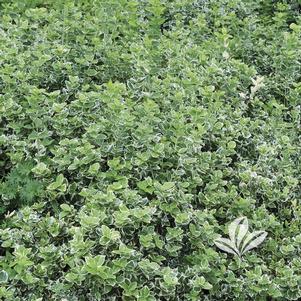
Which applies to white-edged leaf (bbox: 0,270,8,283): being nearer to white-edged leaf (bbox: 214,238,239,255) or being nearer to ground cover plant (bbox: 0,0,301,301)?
ground cover plant (bbox: 0,0,301,301)

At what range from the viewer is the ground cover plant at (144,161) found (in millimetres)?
3008

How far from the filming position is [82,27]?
4.66m

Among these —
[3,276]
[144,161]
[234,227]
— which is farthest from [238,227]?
[3,276]

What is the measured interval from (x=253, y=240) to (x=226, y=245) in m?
0.14

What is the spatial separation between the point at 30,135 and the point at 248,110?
4.70 feet

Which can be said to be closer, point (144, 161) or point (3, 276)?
point (3, 276)

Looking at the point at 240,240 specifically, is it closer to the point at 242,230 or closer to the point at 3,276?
the point at 242,230

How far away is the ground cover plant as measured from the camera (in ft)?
9.87

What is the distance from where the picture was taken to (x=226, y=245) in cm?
319

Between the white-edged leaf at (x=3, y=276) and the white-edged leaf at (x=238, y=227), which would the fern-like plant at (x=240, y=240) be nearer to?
the white-edged leaf at (x=238, y=227)

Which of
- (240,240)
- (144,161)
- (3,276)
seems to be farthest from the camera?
(144,161)

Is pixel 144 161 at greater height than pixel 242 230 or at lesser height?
greater

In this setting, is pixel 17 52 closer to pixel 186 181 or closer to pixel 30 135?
pixel 30 135

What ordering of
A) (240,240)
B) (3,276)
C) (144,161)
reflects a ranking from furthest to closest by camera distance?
(144,161), (240,240), (3,276)
